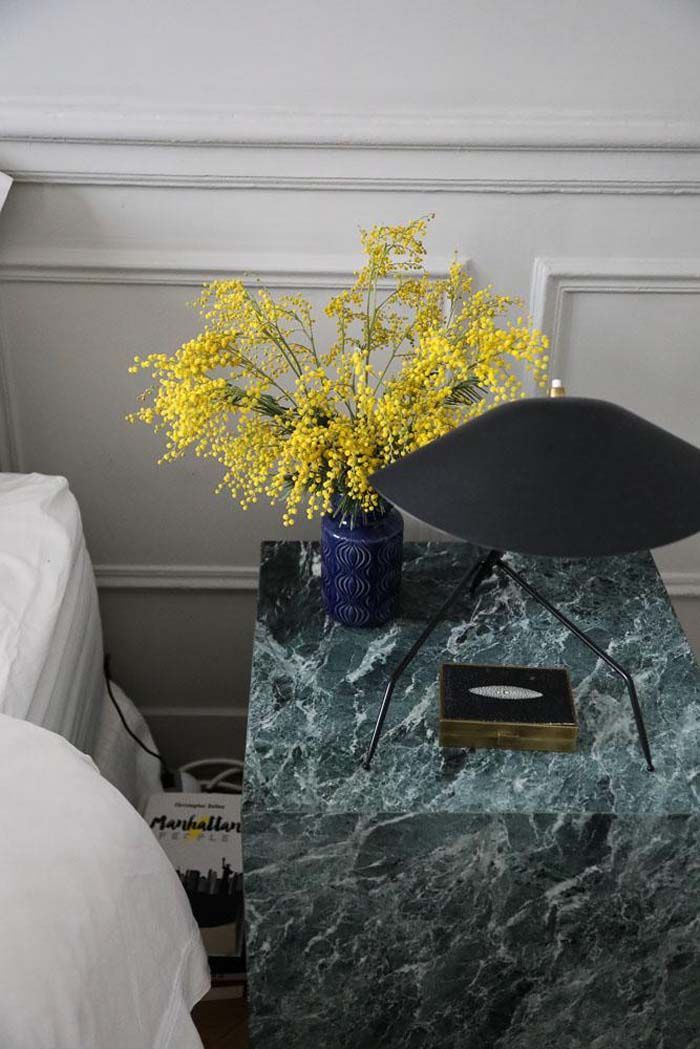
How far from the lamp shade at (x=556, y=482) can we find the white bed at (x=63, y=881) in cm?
44

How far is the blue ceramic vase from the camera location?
1.46 meters

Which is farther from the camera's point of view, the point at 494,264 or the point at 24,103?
the point at 494,264

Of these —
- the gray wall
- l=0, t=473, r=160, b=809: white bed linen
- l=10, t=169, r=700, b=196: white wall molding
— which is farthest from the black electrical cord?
l=10, t=169, r=700, b=196: white wall molding

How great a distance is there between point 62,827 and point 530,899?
0.55 m

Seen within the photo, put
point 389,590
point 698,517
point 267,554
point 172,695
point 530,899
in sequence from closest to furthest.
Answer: point 698,517 → point 530,899 → point 389,590 → point 267,554 → point 172,695

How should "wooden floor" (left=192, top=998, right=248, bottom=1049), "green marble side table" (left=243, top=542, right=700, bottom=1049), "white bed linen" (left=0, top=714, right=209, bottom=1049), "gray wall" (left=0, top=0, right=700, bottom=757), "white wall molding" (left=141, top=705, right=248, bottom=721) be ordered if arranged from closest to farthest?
"white bed linen" (left=0, top=714, right=209, bottom=1049) → "green marble side table" (left=243, top=542, right=700, bottom=1049) → "gray wall" (left=0, top=0, right=700, bottom=757) → "wooden floor" (left=192, top=998, right=248, bottom=1049) → "white wall molding" (left=141, top=705, right=248, bottom=721)

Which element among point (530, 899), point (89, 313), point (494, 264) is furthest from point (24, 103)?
point (530, 899)

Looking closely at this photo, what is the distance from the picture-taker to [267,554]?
5.47ft

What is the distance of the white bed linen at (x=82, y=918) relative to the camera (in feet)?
3.26

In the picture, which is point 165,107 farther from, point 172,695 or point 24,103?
point 172,695

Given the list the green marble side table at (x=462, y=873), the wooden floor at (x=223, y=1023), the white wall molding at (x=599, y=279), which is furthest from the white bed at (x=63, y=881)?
the white wall molding at (x=599, y=279)

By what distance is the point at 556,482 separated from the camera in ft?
3.46

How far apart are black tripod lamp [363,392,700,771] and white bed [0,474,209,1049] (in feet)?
1.44

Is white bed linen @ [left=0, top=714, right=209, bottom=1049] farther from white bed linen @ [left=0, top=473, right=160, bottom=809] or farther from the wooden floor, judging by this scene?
the wooden floor
